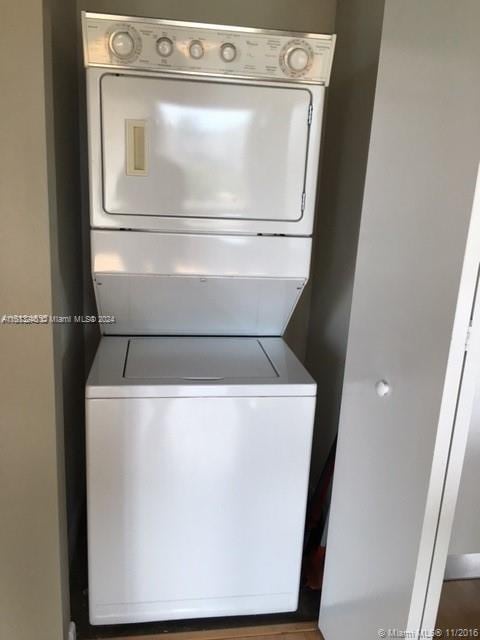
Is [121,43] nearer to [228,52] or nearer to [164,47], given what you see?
[164,47]

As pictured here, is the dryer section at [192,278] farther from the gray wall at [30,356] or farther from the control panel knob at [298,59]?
the control panel knob at [298,59]

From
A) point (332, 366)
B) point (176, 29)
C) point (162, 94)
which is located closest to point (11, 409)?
point (162, 94)

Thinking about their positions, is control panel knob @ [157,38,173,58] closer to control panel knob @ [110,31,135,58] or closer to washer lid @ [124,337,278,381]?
control panel knob @ [110,31,135,58]

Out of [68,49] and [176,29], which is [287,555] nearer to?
[176,29]

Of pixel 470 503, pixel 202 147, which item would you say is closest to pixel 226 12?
pixel 202 147

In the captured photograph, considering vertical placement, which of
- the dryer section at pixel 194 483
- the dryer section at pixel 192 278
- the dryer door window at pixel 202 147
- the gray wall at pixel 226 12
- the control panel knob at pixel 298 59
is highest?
the gray wall at pixel 226 12

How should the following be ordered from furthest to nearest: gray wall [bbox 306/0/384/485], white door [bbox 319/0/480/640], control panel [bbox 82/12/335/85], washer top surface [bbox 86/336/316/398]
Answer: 1. gray wall [bbox 306/0/384/485]
2. washer top surface [bbox 86/336/316/398]
3. control panel [bbox 82/12/335/85]
4. white door [bbox 319/0/480/640]

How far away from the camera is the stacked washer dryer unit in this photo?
65.3 inches

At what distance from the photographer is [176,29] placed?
160cm

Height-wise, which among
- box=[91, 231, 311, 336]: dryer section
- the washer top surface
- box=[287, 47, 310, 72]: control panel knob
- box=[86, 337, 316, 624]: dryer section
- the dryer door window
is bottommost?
box=[86, 337, 316, 624]: dryer section

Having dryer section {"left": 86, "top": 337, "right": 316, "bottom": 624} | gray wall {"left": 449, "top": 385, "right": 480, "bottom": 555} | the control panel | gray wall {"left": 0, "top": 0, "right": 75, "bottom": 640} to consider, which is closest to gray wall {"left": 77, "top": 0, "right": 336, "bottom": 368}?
the control panel

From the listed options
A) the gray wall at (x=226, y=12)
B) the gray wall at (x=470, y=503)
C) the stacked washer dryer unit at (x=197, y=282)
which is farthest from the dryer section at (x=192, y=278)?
the gray wall at (x=470, y=503)

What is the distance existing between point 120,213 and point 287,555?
1.29 metres

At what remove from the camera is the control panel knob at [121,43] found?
5.22 ft
